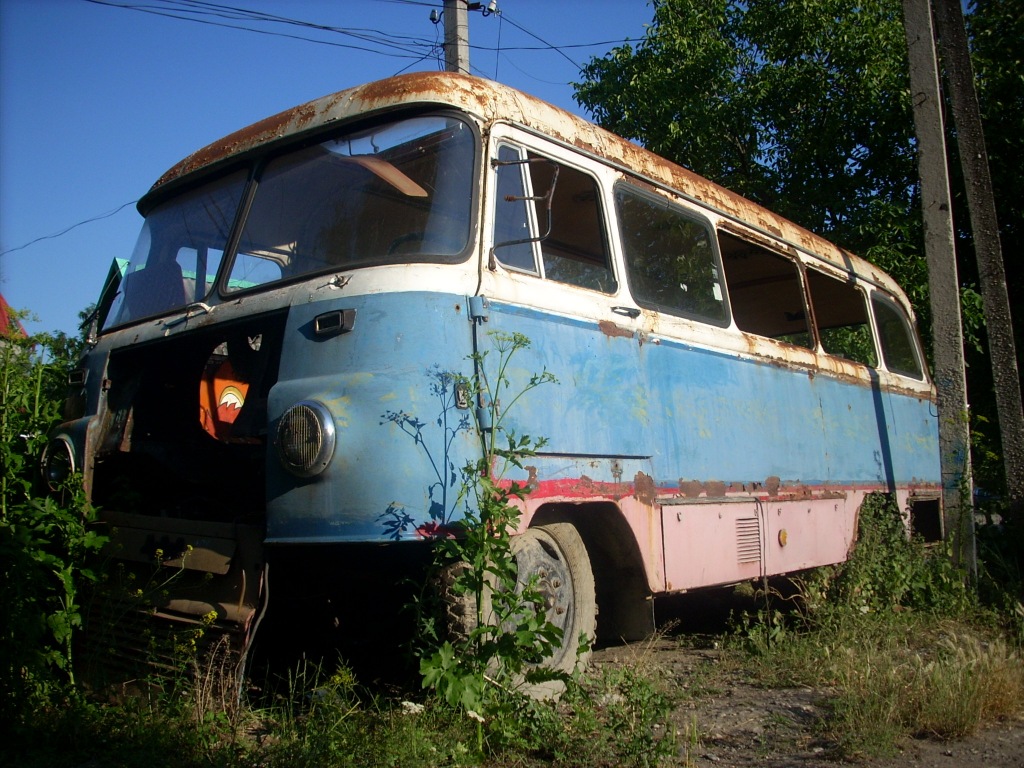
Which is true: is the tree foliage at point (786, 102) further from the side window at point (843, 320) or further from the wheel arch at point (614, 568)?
the wheel arch at point (614, 568)

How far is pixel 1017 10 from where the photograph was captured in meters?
12.1

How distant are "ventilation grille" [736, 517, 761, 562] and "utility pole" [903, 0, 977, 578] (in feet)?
9.10

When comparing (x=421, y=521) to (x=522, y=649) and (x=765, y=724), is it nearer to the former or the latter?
(x=522, y=649)

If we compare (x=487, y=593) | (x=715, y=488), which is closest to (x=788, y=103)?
(x=715, y=488)

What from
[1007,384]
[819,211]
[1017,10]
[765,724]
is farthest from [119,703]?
[1017,10]

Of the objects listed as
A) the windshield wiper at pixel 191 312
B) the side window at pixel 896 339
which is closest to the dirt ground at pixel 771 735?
the windshield wiper at pixel 191 312

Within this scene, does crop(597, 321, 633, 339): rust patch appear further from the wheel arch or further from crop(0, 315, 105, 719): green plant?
crop(0, 315, 105, 719): green plant

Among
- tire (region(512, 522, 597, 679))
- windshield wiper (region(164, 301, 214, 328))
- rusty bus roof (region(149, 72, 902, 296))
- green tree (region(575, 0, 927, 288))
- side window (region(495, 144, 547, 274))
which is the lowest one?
tire (region(512, 522, 597, 679))

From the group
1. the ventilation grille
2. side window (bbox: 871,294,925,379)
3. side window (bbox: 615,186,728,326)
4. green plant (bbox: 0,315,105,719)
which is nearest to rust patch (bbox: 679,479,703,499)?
the ventilation grille

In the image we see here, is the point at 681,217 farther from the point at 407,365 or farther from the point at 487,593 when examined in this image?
the point at 487,593

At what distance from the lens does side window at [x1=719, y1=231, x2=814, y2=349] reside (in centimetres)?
665

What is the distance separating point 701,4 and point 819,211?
3694mm

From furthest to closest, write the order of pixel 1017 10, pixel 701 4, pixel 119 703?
pixel 701 4, pixel 1017 10, pixel 119 703

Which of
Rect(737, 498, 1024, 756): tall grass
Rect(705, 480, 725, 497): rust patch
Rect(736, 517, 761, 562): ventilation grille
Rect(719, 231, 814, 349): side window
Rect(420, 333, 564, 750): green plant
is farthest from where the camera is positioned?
Rect(719, 231, 814, 349): side window
